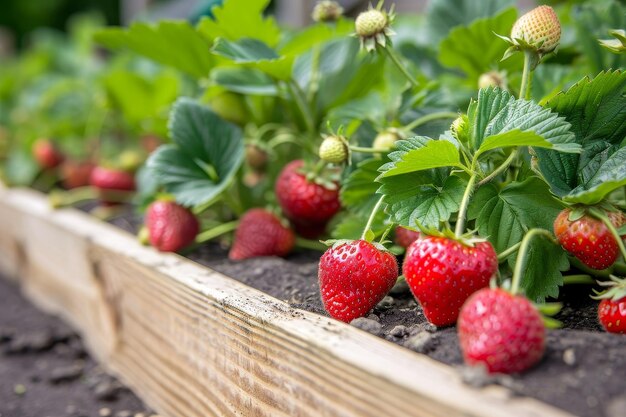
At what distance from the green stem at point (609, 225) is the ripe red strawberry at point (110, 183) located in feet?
4.18

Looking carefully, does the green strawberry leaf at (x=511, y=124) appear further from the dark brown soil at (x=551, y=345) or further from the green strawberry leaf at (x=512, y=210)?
the dark brown soil at (x=551, y=345)

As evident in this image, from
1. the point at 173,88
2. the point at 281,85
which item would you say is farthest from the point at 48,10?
the point at 281,85

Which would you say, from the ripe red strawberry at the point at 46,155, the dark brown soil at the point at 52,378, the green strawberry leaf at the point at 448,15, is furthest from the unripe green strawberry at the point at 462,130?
the ripe red strawberry at the point at 46,155

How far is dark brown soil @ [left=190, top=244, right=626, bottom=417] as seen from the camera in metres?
0.60

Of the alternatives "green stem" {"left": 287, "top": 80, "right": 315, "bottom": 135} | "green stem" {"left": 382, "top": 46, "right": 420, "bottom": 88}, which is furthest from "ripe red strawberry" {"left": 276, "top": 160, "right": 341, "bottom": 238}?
"green stem" {"left": 382, "top": 46, "right": 420, "bottom": 88}

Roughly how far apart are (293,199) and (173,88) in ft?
2.29

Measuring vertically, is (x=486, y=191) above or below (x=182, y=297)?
above

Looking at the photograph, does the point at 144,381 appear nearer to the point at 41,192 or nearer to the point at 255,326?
the point at 255,326

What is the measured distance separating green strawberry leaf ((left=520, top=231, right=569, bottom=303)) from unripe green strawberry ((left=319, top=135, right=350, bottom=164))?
0.27 m

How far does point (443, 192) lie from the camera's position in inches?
33.6

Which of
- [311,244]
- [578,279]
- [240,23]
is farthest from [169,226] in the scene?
[578,279]

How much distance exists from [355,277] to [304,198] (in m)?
0.36

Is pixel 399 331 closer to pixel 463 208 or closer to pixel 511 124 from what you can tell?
pixel 463 208

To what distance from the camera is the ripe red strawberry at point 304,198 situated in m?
1.15
